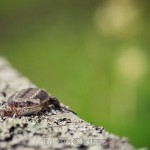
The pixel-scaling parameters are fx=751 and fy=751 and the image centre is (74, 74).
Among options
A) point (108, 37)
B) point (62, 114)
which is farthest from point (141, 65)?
point (62, 114)

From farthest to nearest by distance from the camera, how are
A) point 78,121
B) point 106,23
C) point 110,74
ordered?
point 106,23
point 110,74
point 78,121

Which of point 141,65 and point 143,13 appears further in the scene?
point 143,13

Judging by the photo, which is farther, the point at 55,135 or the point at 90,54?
the point at 90,54

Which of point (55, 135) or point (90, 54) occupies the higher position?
point (90, 54)

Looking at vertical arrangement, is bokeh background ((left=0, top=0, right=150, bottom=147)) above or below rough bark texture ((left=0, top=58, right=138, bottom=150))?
above

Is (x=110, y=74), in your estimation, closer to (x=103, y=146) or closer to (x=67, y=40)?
(x=67, y=40)

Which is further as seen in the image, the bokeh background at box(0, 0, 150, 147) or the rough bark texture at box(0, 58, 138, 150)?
the bokeh background at box(0, 0, 150, 147)

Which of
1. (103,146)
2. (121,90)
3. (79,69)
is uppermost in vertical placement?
(79,69)

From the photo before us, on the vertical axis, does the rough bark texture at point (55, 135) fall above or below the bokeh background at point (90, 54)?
below
